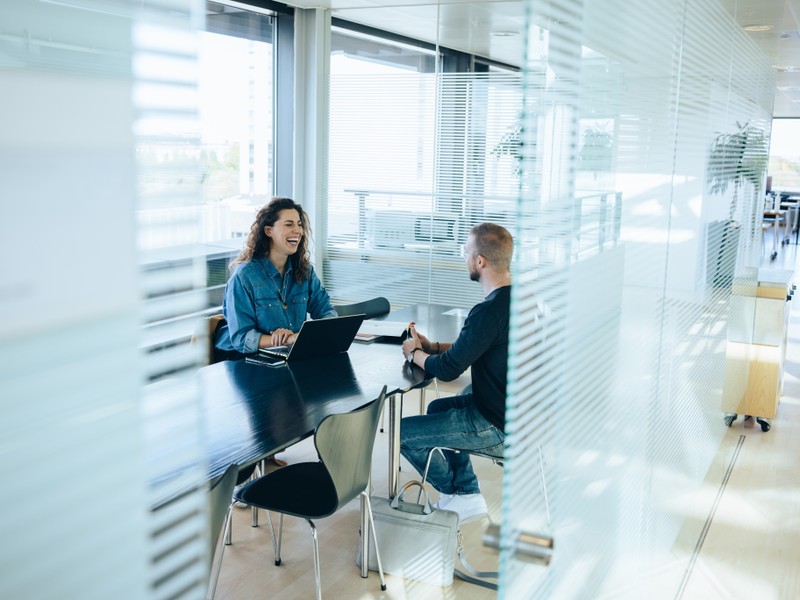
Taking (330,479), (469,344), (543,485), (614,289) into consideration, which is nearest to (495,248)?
(469,344)

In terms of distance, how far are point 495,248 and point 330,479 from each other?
1107 millimetres

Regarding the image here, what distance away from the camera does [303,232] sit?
4.32 m

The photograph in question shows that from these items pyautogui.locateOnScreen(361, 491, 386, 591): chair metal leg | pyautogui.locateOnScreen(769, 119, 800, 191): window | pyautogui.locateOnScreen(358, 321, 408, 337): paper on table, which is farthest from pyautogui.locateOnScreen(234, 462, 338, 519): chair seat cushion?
pyautogui.locateOnScreen(769, 119, 800, 191): window

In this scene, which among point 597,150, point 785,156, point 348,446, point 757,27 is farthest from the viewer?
point 785,156

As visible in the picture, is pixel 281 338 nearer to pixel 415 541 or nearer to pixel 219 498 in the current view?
pixel 415 541

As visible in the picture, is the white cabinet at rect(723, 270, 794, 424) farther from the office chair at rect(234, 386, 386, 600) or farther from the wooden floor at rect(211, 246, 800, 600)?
the office chair at rect(234, 386, 386, 600)

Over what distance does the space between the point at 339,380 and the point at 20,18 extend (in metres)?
2.97

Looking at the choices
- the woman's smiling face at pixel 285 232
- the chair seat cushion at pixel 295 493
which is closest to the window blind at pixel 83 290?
the chair seat cushion at pixel 295 493

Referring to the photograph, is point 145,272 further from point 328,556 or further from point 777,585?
point 777,585

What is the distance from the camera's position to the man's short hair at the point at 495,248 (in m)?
3.38

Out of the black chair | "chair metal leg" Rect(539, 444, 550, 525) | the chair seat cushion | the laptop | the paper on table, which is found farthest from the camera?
the paper on table

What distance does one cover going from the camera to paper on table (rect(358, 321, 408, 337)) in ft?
14.2

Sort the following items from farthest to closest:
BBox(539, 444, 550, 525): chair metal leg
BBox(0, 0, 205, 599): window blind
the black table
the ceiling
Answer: the ceiling
the black table
BBox(539, 444, 550, 525): chair metal leg
BBox(0, 0, 205, 599): window blind

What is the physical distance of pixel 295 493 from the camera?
318 centimetres
